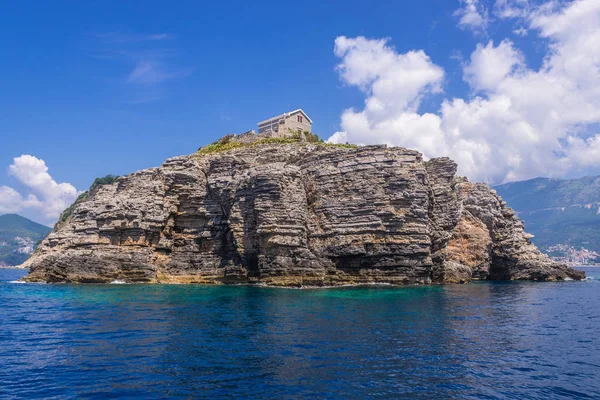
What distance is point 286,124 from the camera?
280 ft

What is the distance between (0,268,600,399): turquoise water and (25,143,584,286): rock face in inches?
637

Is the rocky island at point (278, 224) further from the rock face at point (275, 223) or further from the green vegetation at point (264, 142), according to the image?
the green vegetation at point (264, 142)

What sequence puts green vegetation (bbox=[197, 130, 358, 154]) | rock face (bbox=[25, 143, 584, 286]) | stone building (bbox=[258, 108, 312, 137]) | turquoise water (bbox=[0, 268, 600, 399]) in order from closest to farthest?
1. turquoise water (bbox=[0, 268, 600, 399])
2. rock face (bbox=[25, 143, 584, 286])
3. green vegetation (bbox=[197, 130, 358, 154])
4. stone building (bbox=[258, 108, 312, 137])

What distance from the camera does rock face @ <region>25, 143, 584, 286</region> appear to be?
57500mm

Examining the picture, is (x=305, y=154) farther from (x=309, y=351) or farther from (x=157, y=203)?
(x=309, y=351)

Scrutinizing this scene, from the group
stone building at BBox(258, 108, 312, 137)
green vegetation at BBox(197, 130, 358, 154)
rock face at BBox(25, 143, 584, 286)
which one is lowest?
rock face at BBox(25, 143, 584, 286)

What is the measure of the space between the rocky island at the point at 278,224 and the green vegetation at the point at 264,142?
117 inches

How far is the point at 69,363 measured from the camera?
66.8ft

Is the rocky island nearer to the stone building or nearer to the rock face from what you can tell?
the rock face

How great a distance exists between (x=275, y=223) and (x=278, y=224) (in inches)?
17.2

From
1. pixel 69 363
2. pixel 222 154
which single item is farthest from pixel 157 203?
pixel 69 363

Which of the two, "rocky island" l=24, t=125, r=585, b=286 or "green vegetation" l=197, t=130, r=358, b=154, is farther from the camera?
"green vegetation" l=197, t=130, r=358, b=154

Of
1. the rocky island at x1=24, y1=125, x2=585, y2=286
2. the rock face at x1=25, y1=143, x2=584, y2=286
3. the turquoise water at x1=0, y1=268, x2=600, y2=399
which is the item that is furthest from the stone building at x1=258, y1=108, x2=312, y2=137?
the turquoise water at x1=0, y1=268, x2=600, y2=399

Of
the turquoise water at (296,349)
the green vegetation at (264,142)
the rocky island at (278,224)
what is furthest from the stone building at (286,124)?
the turquoise water at (296,349)
